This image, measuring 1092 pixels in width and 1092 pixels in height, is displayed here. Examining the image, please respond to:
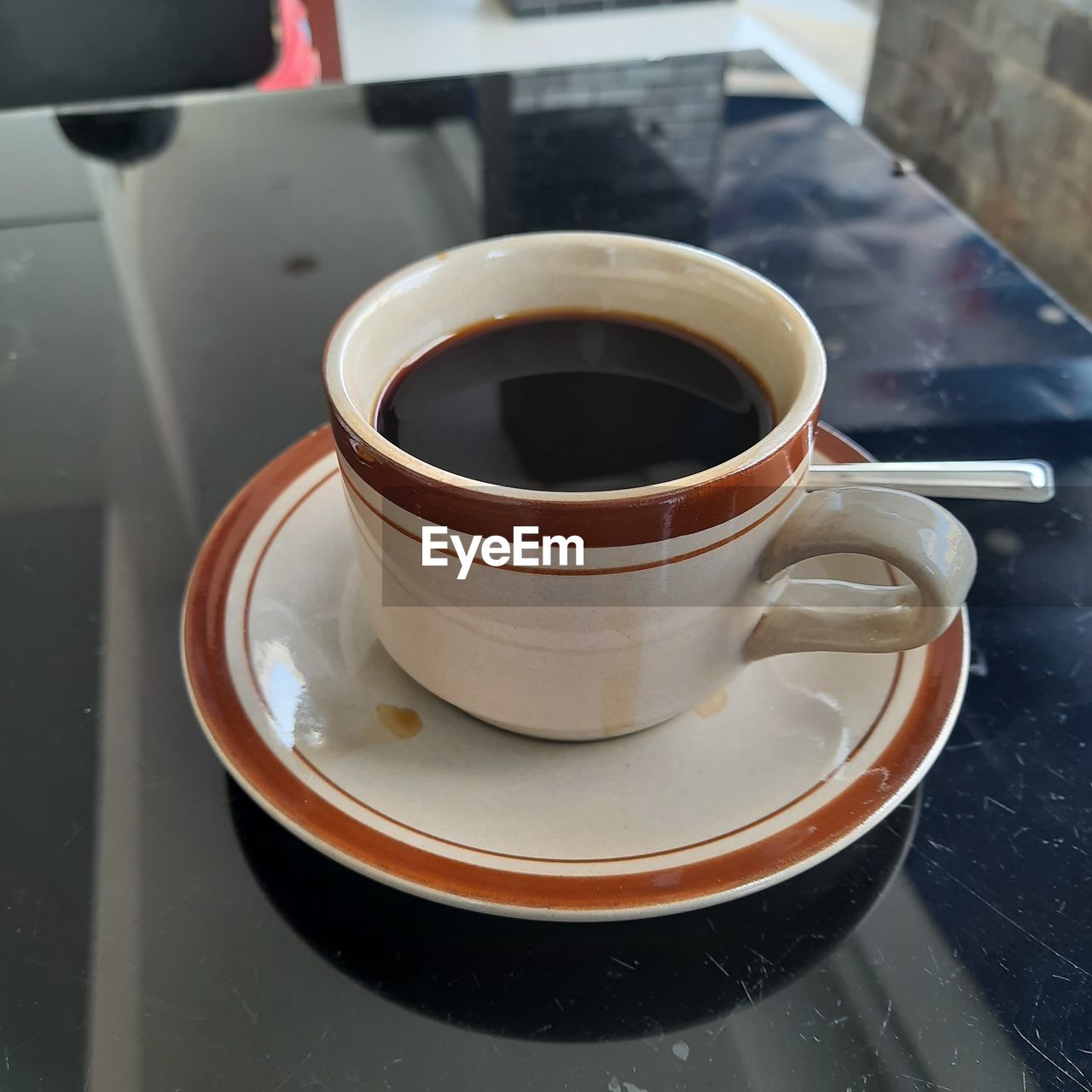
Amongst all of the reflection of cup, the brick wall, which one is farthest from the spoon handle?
the brick wall

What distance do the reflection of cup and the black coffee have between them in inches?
6.6

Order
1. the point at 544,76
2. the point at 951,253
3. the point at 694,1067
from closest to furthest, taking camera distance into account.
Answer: the point at 694,1067 → the point at 951,253 → the point at 544,76

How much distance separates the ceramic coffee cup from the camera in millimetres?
346

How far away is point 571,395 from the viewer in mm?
490

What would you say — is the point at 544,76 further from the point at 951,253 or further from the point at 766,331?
the point at 766,331

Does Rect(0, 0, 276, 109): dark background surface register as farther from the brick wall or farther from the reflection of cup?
the reflection of cup

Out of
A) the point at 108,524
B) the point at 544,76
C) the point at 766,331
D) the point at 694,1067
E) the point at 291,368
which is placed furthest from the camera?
the point at 544,76

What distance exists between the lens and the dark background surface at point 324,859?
0.36 metres

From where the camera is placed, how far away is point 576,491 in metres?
0.39

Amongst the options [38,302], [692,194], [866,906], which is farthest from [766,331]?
[38,302]

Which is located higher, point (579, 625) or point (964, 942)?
point (579, 625)

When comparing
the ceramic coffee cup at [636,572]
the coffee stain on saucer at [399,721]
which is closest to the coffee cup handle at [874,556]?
the ceramic coffee cup at [636,572]

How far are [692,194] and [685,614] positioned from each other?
596 millimetres
